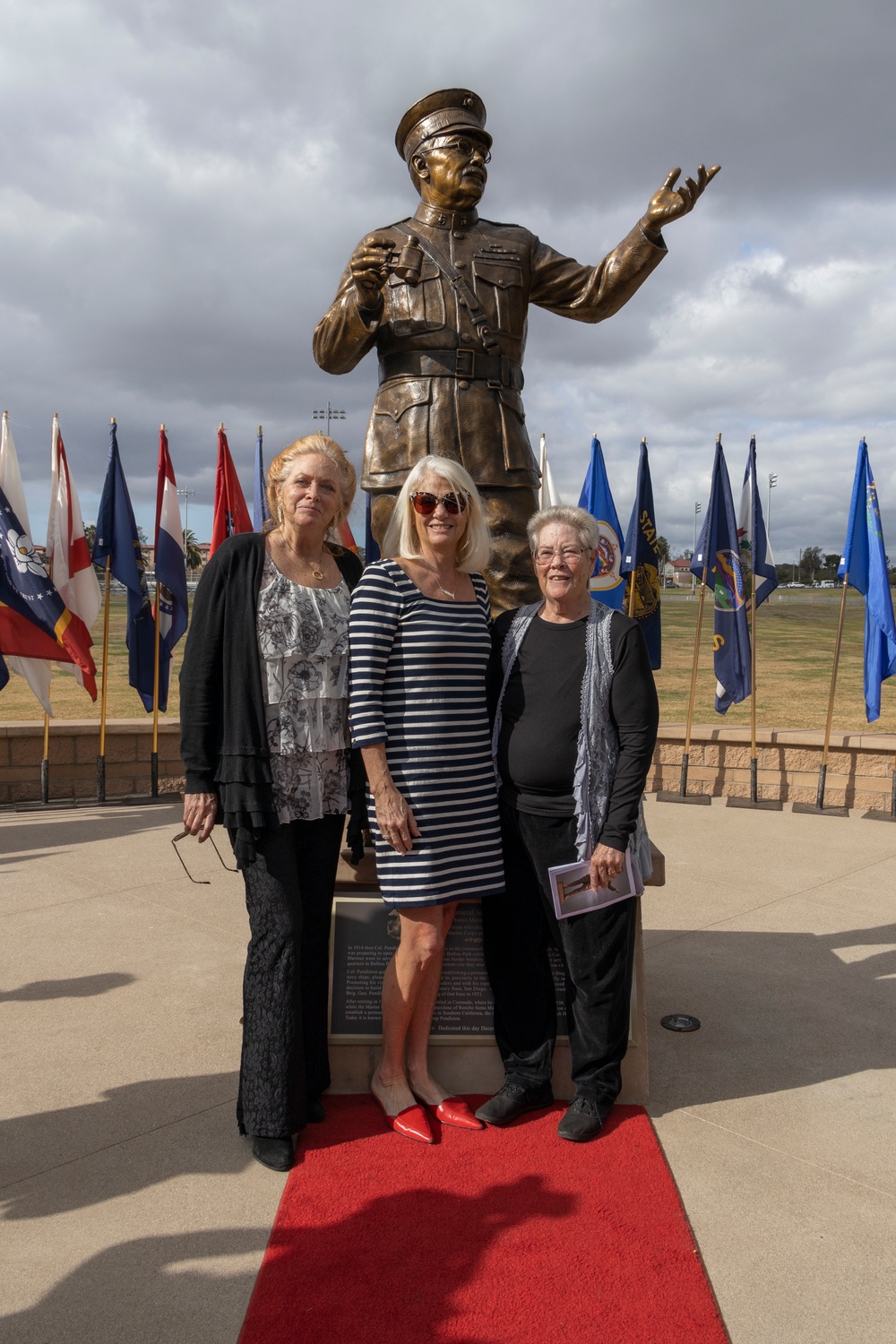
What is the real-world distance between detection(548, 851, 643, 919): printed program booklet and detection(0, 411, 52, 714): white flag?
5118 millimetres

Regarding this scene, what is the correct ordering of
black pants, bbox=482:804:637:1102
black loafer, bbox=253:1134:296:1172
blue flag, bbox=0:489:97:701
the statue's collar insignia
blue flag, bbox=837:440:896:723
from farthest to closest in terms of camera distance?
blue flag, bbox=837:440:896:723 → blue flag, bbox=0:489:97:701 → the statue's collar insignia → black pants, bbox=482:804:637:1102 → black loafer, bbox=253:1134:296:1172

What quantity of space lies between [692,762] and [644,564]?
1.71 meters

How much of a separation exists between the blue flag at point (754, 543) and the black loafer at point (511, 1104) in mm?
5787

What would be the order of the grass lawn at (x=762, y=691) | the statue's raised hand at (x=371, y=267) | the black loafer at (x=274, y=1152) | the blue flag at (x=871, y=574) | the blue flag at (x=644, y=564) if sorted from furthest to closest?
the grass lawn at (x=762, y=691) < the blue flag at (x=644, y=564) < the blue flag at (x=871, y=574) < the statue's raised hand at (x=371, y=267) < the black loafer at (x=274, y=1152)

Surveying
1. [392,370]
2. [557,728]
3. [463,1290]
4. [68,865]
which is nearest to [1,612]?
[68,865]

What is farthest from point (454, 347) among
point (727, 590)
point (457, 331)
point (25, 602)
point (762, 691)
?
point (762, 691)

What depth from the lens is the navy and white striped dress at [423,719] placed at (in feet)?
8.34

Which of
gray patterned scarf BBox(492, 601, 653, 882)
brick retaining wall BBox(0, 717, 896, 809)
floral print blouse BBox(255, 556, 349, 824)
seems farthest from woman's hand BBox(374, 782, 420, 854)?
brick retaining wall BBox(0, 717, 896, 809)

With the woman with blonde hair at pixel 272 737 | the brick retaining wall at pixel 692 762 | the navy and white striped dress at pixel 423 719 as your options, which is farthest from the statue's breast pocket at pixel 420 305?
the brick retaining wall at pixel 692 762

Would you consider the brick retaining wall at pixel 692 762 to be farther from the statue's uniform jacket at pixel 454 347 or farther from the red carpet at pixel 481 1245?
the red carpet at pixel 481 1245

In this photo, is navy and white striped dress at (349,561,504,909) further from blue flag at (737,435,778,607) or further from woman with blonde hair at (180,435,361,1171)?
blue flag at (737,435,778,607)

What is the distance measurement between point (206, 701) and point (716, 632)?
20.1 feet

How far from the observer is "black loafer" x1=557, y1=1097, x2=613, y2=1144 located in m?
2.67

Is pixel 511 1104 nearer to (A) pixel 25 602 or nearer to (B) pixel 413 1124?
(B) pixel 413 1124
